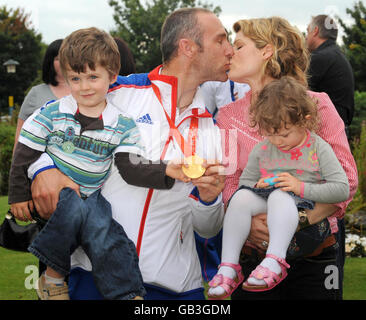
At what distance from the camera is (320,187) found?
99.6 inches

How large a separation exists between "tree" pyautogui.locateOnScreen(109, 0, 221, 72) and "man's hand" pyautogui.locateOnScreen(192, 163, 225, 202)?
27.9 m

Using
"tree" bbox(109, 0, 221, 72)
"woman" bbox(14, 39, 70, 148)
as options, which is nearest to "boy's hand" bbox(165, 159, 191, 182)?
"woman" bbox(14, 39, 70, 148)

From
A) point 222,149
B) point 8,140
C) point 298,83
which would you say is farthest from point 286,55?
point 8,140

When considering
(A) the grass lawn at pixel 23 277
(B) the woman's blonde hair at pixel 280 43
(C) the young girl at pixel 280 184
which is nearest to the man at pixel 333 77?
(A) the grass lawn at pixel 23 277

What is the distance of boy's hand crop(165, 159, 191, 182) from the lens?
2.28 m

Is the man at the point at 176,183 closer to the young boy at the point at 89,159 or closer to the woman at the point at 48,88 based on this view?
the young boy at the point at 89,159

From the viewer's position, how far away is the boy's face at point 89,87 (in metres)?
2.35

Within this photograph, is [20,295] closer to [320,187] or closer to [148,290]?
[148,290]

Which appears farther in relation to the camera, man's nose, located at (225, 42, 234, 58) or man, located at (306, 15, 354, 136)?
man, located at (306, 15, 354, 136)

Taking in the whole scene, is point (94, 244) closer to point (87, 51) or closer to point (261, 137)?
point (87, 51)

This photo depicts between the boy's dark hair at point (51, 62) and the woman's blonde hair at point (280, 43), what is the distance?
2308 mm

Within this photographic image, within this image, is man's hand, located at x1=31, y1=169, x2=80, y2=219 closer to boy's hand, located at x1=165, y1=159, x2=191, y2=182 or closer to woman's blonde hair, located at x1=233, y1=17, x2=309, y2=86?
boy's hand, located at x1=165, y1=159, x2=191, y2=182

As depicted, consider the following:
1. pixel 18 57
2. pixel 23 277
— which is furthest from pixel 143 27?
pixel 23 277
